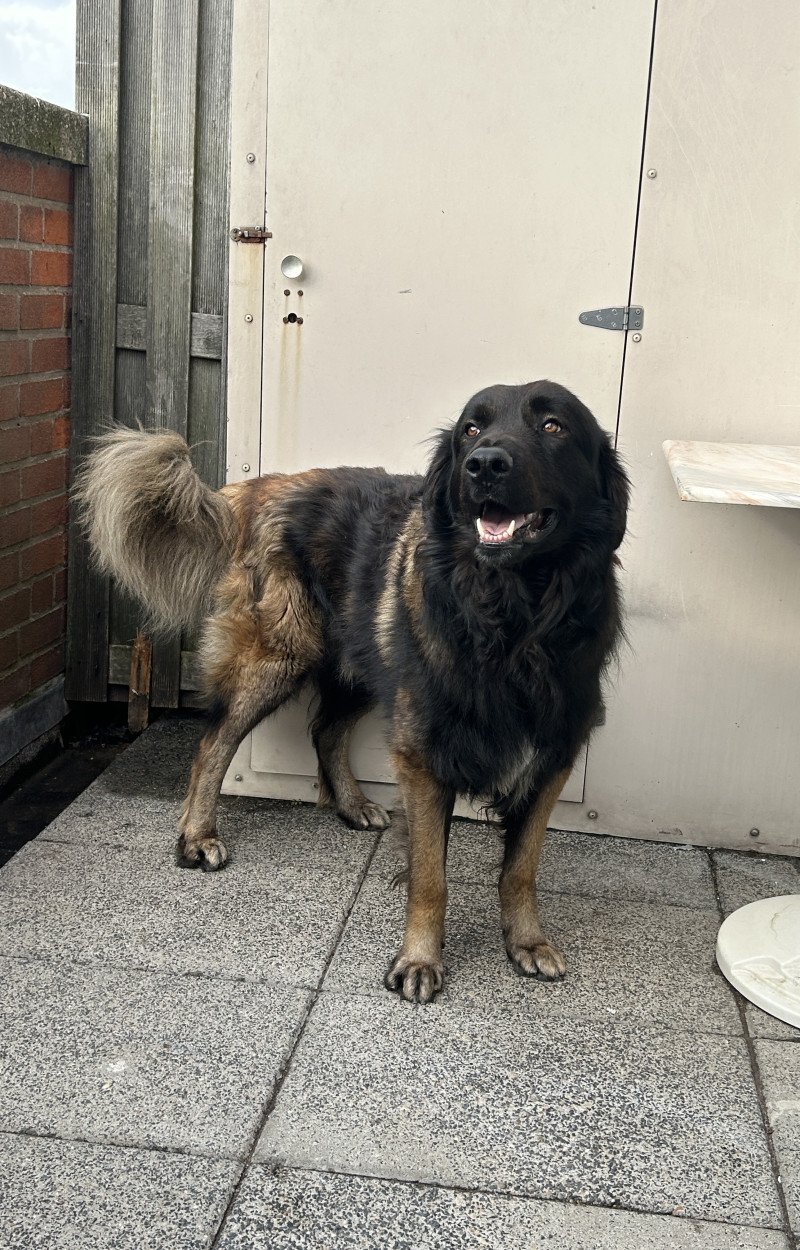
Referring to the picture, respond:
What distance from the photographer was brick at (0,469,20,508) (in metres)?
3.87

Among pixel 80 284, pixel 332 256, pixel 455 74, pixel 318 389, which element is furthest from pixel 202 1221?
pixel 80 284

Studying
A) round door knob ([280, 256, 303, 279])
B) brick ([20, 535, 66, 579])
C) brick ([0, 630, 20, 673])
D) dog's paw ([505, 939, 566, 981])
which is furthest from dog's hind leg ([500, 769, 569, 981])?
brick ([20, 535, 66, 579])

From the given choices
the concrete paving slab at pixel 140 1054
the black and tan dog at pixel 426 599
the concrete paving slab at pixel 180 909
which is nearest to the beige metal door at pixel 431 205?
the black and tan dog at pixel 426 599

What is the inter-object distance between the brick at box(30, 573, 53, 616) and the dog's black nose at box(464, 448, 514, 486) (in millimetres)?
2290

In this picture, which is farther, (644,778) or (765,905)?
(644,778)

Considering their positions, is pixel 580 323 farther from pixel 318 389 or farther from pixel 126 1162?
pixel 126 1162

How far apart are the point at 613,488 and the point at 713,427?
90 cm

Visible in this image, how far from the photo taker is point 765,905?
10.4 ft

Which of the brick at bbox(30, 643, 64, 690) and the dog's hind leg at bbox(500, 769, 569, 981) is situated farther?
the brick at bbox(30, 643, 64, 690)

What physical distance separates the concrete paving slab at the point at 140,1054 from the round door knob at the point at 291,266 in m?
2.05

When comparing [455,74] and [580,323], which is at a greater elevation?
[455,74]

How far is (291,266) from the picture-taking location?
3508 millimetres

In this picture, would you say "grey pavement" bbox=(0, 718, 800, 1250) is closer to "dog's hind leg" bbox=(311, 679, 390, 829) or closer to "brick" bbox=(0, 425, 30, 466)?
"dog's hind leg" bbox=(311, 679, 390, 829)

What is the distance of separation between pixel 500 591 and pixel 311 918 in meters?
1.09
